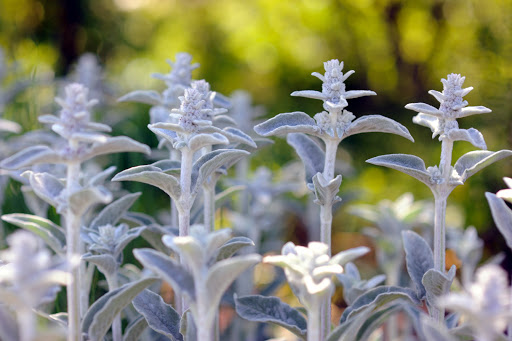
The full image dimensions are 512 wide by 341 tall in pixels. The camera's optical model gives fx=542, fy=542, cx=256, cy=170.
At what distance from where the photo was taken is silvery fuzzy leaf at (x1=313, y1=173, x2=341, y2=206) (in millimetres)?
631

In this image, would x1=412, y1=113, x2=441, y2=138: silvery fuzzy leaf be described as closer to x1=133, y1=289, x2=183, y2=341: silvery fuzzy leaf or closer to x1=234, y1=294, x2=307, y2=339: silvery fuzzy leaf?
x1=234, y1=294, x2=307, y2=339: silvery fuzzy leaf

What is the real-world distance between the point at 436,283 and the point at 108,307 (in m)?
0.37

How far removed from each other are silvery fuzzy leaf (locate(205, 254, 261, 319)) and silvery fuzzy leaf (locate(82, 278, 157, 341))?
0.23 ft

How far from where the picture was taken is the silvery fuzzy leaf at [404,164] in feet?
2.06

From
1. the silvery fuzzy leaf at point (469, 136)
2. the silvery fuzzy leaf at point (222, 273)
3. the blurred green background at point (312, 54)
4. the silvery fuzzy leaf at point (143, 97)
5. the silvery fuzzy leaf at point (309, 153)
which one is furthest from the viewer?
the blurred green background at point (312, 54)

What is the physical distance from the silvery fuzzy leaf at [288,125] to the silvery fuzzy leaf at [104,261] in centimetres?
24

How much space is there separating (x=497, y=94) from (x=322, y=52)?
0.83 m

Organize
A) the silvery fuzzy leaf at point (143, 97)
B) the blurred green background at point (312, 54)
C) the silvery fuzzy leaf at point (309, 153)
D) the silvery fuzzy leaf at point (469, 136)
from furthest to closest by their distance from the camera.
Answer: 1. the blurred green background at point (312, 54)
2. the silvery fuzzy leaf at point (143, 97)
3. the silvery fuzzy leaf at point (309, 153)
4. the silvery fuzzy leaf at point (469, 136)

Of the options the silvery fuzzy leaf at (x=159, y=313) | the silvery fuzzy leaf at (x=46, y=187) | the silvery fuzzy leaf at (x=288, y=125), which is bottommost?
the silvery fuzzy leaf at (x=159, y=313)

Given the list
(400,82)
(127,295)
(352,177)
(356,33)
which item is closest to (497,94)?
(352,177)

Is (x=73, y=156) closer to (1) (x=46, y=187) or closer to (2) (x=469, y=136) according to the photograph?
(1) (x=46, y=187)

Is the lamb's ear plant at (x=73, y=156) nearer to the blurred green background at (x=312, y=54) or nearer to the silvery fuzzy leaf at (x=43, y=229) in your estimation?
the silvery fuzzy leaf at (x=43, y=229)

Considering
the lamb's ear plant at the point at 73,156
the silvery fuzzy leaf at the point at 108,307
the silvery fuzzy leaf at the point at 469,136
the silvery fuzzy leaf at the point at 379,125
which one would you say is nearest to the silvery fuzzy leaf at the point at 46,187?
the lamb's ear plant at the point at 73,156

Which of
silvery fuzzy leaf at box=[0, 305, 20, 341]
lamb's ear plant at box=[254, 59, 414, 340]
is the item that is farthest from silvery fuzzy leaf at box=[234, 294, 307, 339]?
silvery fuzzy leaf at box=[0, 305, 20, 341]
